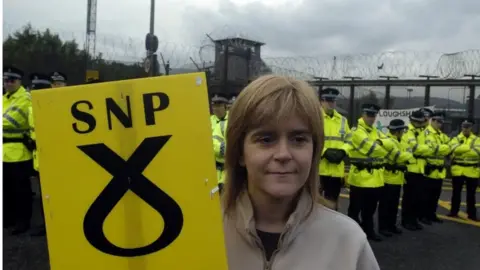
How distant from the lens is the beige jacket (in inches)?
55.0

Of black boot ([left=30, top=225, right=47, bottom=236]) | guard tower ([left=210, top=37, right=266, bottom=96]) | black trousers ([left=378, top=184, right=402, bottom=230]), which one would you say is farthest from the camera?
guard tower ([left=210, top=37, right=266, bottom=96])

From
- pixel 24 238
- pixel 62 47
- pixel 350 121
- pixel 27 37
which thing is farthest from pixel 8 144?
pixel 27 37

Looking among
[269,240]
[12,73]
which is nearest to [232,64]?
[12,73]

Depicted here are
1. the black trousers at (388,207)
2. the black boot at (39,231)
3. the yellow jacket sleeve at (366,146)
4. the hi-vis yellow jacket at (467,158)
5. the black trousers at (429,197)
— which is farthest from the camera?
the hi-vis yellow jacket at (467,158)

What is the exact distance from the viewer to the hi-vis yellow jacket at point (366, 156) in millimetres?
6469

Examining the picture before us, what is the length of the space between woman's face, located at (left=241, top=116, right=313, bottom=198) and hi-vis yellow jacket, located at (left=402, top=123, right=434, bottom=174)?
627 cm

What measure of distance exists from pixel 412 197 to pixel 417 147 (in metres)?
0.82

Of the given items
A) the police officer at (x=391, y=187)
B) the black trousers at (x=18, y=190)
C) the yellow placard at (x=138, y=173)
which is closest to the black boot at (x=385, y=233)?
the police officer at (x=391, y=187)

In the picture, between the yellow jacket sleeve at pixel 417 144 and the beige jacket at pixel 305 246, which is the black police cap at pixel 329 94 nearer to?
the yellow jacket sleeve at pixel 417 144

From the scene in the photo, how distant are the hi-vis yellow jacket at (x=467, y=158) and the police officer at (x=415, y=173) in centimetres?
76

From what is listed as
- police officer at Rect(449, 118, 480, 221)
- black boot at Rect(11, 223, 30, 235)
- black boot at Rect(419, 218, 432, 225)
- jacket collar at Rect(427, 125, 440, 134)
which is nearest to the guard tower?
jacket collar at Rect(427, 125, 440, 134)

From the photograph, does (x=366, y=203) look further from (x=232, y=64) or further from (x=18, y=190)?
(x=232, y=64)

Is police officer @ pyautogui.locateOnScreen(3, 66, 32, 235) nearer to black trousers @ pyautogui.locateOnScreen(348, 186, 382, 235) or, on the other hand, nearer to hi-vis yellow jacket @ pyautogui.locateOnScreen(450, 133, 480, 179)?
black trousers @ pyautogui.locateOnScreen(348, 186, 382, 235)

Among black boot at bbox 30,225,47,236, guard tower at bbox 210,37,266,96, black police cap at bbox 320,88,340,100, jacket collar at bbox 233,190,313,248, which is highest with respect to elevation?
guard tower at bbox 210,37,266,96
